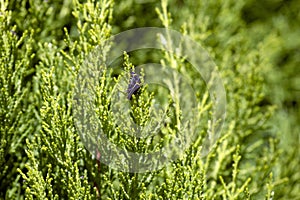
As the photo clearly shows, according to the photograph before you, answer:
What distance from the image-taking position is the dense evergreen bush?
53.4 inches

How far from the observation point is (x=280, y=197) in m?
2.05

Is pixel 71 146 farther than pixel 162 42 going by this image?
No

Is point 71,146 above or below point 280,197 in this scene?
above

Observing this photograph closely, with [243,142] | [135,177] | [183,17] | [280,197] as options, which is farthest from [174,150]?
[183,17]

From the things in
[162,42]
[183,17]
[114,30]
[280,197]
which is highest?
[183,17]

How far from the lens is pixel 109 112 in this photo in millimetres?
1347

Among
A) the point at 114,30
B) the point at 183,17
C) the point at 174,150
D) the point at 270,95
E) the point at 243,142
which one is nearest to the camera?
the point at 174,150

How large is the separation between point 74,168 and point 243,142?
2.85ft

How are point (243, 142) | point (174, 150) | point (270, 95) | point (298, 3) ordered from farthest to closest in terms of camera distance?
point (298, 3) < point (270, 95) < point (243, 142) < point (174, 150)

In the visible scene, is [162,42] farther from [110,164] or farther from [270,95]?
[270,95]

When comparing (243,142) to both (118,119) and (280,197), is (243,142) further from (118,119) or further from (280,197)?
(118,119)

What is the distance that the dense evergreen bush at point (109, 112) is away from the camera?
136 cm

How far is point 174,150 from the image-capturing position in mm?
1498

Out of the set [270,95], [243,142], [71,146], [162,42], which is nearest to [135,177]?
[71,146]
